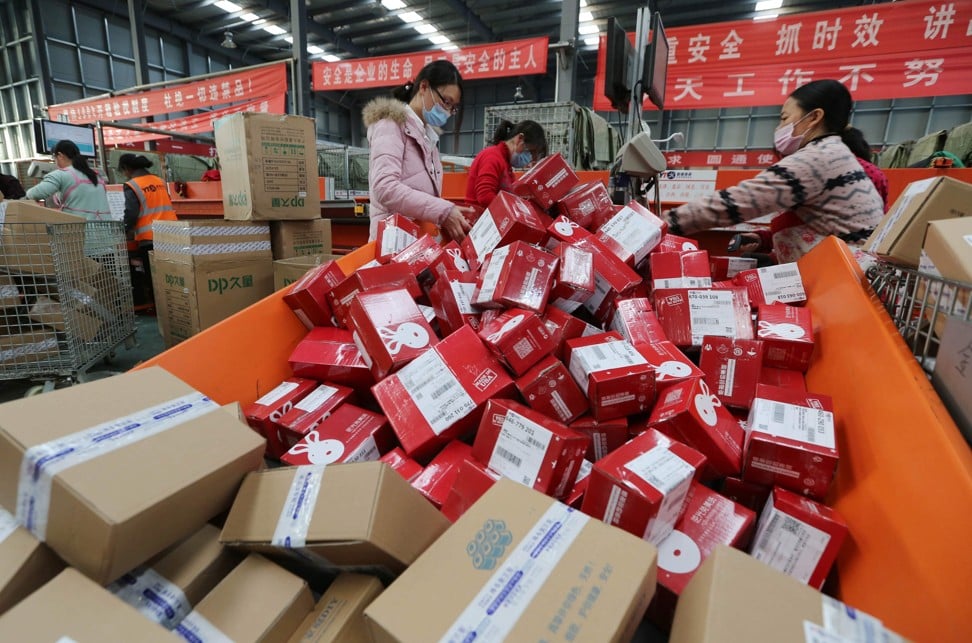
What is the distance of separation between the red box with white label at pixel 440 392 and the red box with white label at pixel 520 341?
0.13ft

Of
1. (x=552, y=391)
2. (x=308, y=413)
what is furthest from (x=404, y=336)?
(x=552, y=391)

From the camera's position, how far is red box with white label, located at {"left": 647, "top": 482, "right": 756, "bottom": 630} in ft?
2.57

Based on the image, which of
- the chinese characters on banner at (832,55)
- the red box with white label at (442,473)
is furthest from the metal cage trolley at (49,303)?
the chinese characters on banner at (832,55)

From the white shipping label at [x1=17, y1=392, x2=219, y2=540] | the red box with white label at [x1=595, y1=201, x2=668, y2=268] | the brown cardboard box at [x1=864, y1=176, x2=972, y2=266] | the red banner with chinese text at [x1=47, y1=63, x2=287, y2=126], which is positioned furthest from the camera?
the red banner with chinese text at [x1=47, y1=63, x2=287, y2=126]

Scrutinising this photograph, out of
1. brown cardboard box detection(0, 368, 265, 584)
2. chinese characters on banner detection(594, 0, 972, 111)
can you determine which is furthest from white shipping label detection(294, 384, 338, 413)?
chinese characters on banner detection(594, 0, 972, 111)

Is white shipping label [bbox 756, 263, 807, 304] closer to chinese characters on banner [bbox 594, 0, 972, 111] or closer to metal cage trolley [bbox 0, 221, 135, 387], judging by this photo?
metal cage trolley [bbox 0, 221, 135, 387]

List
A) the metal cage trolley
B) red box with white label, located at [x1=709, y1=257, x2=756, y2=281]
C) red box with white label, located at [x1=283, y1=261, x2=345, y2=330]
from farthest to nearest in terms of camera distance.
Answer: the metal cage trolley
red box with white label, located at [x1=709, y1=257, x2=756, y2=281]
red box with white label, located at [x1=283, y1=261, x2=345, y2=330]

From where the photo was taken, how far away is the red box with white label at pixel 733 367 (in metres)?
1.19

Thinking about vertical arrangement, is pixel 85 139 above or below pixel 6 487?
above

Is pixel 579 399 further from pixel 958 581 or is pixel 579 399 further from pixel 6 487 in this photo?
pixel 6 487

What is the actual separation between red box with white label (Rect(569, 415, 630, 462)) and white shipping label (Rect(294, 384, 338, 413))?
0.65m

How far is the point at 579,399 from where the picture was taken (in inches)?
45.1

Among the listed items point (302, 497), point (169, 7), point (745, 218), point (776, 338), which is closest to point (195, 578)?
point (302, 497)

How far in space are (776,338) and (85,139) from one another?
22.7ft
